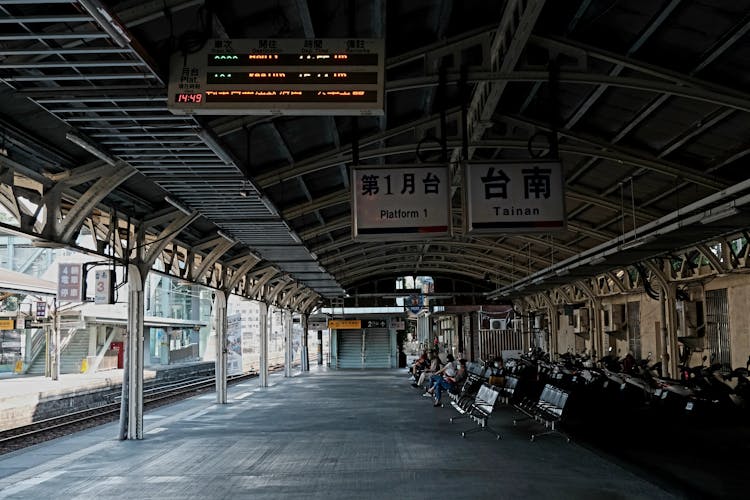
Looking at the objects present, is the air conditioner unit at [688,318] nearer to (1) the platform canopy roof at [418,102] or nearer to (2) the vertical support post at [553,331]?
(1) the platform canopy roof at [418,102]

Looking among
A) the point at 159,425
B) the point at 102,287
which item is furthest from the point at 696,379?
the point at 102,287

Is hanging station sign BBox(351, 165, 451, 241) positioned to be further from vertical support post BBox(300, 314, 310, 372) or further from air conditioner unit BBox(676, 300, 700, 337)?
vertical support post BBox(300, 314, 310, 372)

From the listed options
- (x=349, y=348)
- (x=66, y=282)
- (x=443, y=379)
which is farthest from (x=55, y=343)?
(x=443, y=379)

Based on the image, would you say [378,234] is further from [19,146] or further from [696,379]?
[696,379]

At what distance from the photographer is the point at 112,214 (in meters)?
11.9

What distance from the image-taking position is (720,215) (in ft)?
29.3

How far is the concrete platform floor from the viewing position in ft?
26.4

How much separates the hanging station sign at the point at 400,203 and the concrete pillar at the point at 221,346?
40.9 feet

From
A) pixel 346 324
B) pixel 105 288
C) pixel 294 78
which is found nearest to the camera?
pixel 294 78

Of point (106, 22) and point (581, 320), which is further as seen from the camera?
point (581, 320)

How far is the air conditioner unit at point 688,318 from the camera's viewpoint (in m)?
17.0

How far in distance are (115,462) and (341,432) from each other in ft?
13.8

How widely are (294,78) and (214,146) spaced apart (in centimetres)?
192

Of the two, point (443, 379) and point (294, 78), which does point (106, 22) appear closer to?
point (294, 78)
